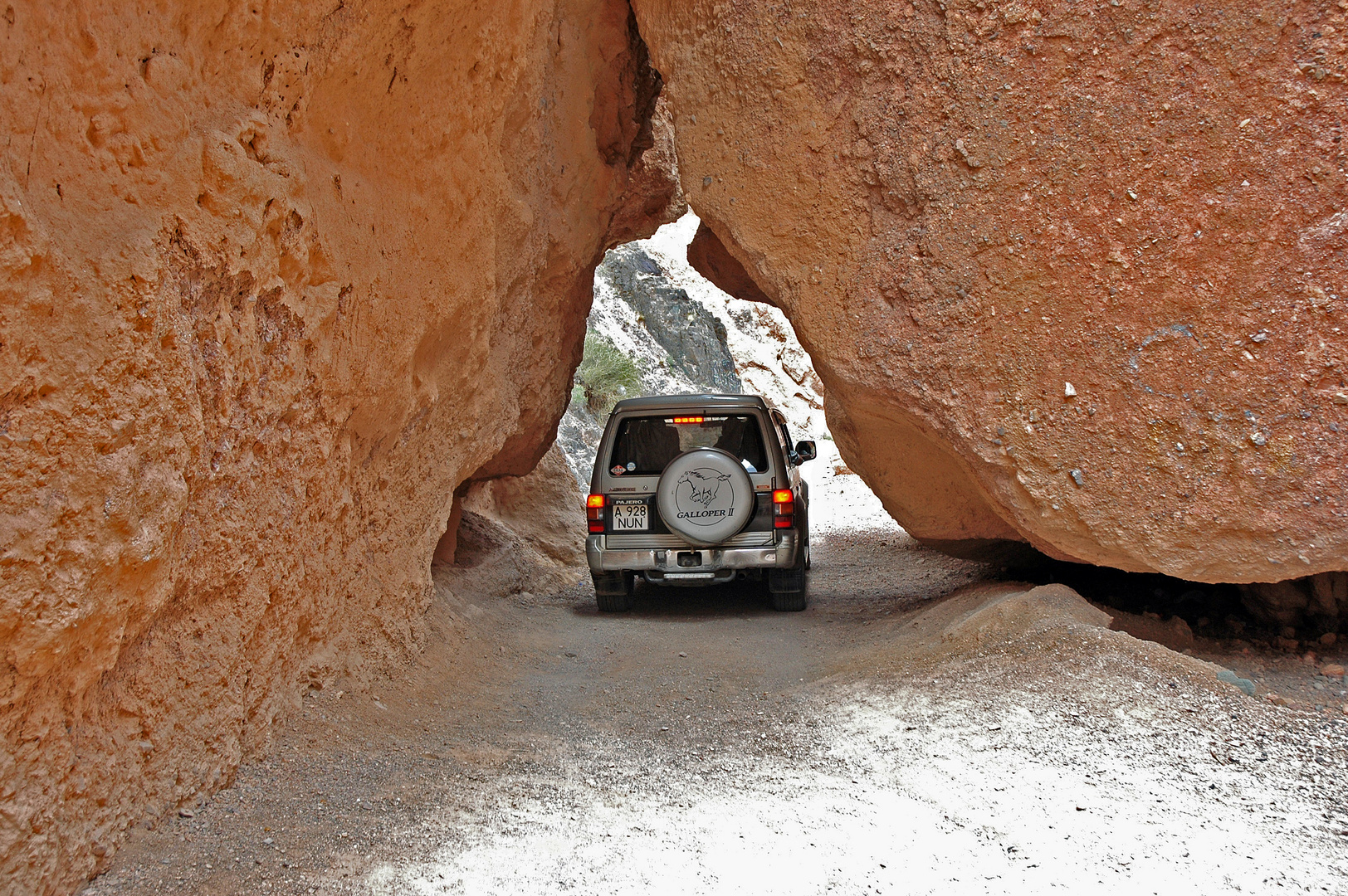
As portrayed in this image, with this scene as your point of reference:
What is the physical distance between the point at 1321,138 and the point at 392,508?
18.7ft

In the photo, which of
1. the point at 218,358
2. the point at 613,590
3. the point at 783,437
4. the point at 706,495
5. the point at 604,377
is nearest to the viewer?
the point at 218,358

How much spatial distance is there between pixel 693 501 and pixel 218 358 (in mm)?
4113

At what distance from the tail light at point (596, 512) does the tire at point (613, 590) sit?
434 millimetres

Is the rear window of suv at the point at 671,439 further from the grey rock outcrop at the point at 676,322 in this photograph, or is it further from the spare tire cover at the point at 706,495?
the grey rock outcrop at the point at 676,322

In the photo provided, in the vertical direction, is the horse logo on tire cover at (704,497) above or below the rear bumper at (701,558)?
above

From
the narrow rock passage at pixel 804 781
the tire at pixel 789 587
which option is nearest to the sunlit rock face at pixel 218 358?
the narrow rock passage at pixel 804 781

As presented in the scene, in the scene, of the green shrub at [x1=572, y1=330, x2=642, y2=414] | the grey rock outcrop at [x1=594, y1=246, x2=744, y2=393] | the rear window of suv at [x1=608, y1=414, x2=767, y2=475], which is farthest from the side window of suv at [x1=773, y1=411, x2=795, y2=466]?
the grey rock outcrop at [x1=594, y1=246, x2=744, y2=393]

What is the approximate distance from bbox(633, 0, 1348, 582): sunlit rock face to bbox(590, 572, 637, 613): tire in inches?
106

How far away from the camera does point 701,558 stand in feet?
24.2

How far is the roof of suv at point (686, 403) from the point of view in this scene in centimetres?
760

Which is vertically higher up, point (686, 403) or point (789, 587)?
point (686, 403)

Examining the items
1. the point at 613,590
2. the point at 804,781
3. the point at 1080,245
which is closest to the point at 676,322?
the point at 613,590

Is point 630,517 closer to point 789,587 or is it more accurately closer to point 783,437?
point 789,587

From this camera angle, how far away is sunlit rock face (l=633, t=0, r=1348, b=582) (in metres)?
4.94
